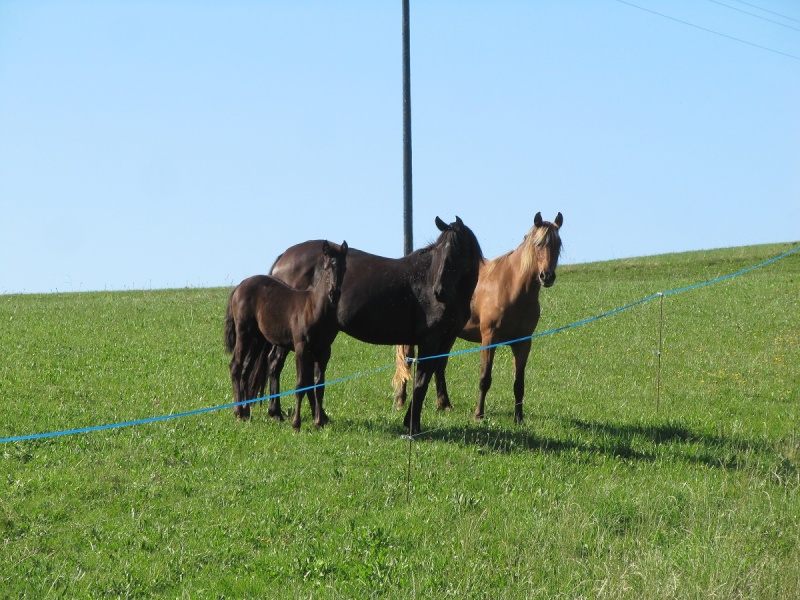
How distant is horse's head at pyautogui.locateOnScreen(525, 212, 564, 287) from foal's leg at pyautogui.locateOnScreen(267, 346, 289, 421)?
347 centimetres

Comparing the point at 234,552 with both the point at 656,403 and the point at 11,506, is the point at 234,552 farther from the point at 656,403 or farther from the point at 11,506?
the point at 656,403

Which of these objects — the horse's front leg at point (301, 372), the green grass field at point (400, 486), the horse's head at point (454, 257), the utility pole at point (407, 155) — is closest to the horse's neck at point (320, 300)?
the horse's front leg at point (301, 372)

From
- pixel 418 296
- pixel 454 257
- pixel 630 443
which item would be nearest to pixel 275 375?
pixel 418 296

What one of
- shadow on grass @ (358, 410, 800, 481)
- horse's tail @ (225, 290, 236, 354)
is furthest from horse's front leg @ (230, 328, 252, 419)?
shadow on grass @ (358, 410, 800, 481)

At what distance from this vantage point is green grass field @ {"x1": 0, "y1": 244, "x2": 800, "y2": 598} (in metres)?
6.75

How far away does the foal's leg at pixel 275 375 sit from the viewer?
11828 millimetres

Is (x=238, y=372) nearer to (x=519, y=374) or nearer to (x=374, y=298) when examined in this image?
(x=374, y=298)

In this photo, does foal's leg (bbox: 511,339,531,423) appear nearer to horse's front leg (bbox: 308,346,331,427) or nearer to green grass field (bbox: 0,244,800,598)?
green grass field (bbox: 0,244,800,598)

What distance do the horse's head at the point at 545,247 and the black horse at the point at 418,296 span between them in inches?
31.6

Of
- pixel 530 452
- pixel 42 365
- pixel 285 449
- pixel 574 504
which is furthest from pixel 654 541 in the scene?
pixel 42 365

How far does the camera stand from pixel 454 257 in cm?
1072

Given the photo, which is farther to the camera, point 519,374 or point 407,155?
point 407,155

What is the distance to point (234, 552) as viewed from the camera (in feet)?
23.1

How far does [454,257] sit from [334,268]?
1.39 m
